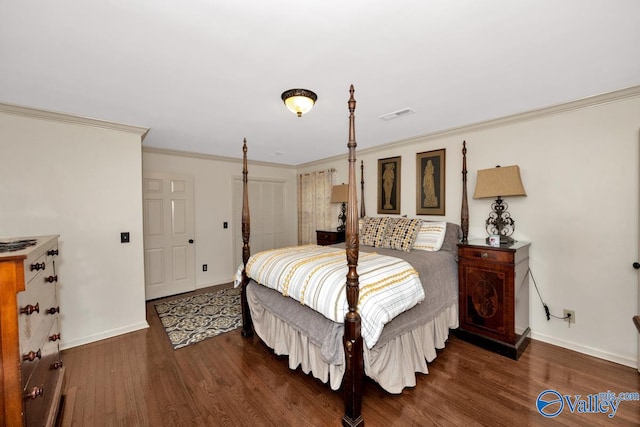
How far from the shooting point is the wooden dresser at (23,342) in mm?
1004

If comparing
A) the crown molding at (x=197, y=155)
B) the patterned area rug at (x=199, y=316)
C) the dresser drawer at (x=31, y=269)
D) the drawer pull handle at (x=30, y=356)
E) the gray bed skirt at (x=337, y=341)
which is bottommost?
the patterned area rug at (x=199, y=316)

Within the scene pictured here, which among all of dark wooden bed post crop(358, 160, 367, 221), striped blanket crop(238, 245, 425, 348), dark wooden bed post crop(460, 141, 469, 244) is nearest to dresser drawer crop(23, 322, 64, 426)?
striped blanket crop(238, 245, 425, 348)

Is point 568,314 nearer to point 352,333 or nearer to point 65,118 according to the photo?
point 352,333

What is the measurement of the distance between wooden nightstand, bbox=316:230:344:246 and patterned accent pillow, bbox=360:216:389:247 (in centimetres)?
86

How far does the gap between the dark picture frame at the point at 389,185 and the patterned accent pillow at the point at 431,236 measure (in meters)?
0.76

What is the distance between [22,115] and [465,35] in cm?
364

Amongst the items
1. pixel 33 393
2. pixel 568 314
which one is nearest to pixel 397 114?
pixel 568 314

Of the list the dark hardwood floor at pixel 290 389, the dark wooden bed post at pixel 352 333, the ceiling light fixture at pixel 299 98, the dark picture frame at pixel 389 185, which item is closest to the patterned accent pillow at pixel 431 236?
the dark picture frame at pixel 389 185

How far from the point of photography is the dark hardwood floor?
5.47 ft

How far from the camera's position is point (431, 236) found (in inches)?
117

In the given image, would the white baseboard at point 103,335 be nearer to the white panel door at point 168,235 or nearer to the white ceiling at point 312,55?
the white panel door at point 168,235

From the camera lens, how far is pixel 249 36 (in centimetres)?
144

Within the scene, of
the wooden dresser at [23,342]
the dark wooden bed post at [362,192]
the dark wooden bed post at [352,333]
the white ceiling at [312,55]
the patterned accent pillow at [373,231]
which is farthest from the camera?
the dark wooden bed post at [362,192]

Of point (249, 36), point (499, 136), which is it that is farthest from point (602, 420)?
point (249, 36)
